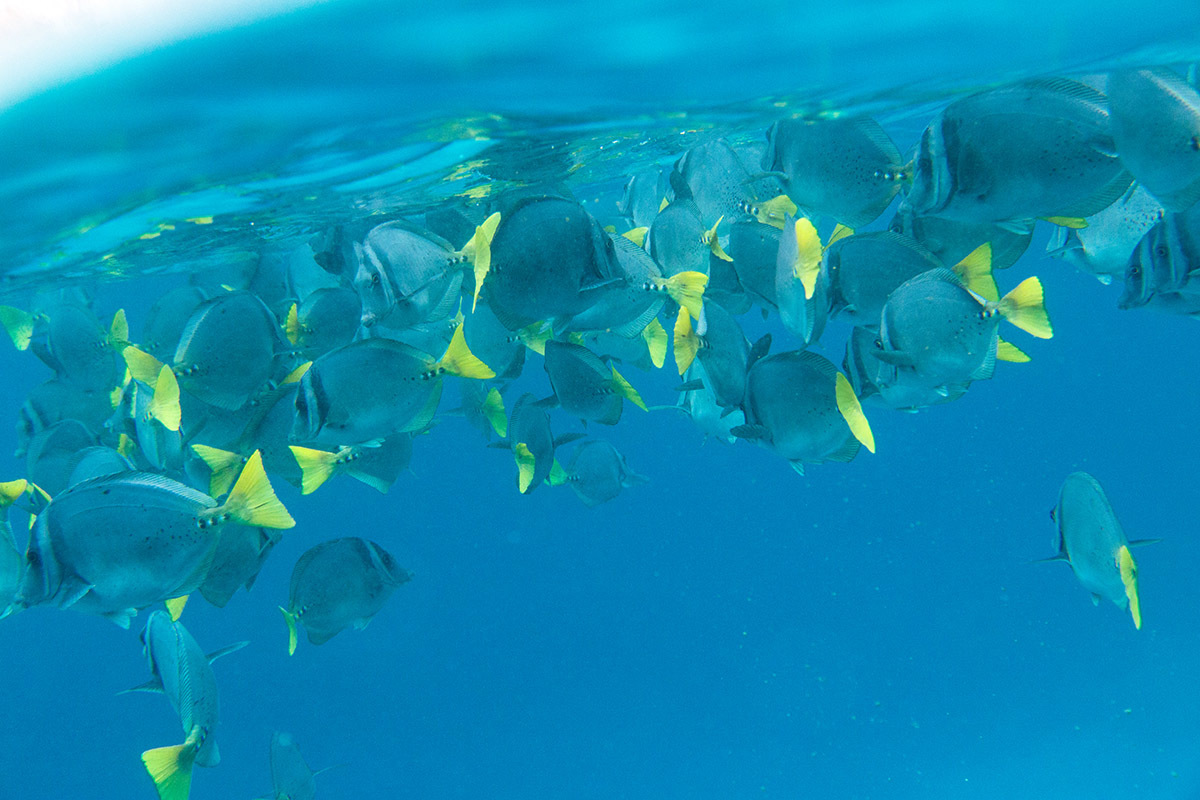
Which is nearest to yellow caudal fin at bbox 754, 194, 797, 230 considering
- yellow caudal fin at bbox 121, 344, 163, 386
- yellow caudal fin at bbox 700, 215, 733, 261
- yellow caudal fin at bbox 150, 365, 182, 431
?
yellow caudal fin at bbox 700, 215, 733, 261

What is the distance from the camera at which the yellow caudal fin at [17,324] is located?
19.9 ft

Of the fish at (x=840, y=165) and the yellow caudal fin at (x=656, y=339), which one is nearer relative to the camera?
the fish at (x=840, y=165)

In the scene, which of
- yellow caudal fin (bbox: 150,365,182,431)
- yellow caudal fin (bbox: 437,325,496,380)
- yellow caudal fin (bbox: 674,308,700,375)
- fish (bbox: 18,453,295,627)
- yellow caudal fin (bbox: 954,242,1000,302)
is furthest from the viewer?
yellow caudal fin (bbox: 674,308,700,375)

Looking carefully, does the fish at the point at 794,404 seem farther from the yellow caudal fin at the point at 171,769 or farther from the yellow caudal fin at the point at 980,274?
the yellow caudal fin at the point at 171,769

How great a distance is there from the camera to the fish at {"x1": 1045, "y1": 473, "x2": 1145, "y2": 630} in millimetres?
3945

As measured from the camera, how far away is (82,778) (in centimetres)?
2278

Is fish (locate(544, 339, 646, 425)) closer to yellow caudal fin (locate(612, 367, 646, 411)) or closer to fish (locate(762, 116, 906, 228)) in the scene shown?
yellow caudal fin (locate(612, 367, 646, 411))

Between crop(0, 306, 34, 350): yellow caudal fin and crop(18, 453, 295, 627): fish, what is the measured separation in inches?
164

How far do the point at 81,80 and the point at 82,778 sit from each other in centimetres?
2658

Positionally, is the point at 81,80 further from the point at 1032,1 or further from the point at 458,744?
the point at 458,744

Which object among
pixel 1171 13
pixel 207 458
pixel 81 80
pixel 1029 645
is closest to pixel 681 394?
pixel 207 458

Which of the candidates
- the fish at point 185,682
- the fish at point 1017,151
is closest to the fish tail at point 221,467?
the fish at point 185,682

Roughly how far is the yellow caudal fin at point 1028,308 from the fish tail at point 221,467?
3.65m

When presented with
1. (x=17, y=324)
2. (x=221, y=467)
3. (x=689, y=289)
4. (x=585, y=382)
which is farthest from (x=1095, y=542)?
(x=17, y=324)
